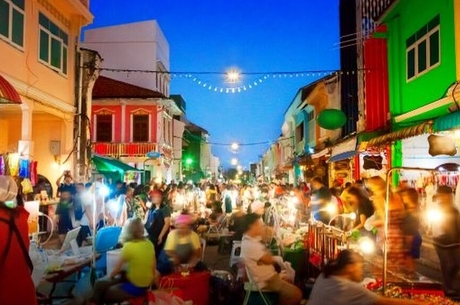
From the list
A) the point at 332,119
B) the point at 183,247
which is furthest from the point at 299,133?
the point at 183,247

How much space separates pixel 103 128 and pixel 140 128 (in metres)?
2.72

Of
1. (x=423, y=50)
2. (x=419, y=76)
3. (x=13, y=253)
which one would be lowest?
(x=13, y=253)

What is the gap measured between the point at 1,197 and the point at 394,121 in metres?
15.2

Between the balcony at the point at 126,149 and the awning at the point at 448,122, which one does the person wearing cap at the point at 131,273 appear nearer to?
the awning at the point at 448,122

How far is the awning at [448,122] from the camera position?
10.5m

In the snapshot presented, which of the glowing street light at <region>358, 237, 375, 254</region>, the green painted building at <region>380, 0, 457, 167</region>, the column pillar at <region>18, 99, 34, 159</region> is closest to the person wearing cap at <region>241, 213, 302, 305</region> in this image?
the glowing street light at <region>358, 237, 375, 254</region>

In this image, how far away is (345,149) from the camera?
73.4 ft

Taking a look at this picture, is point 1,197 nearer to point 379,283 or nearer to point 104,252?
point 379,283

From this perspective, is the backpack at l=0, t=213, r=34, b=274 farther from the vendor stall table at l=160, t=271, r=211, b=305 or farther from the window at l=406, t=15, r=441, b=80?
the window at l=406, t=15, r=441, b=80

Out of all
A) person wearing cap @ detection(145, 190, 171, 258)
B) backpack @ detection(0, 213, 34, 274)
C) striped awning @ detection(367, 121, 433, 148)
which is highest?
striped awning @ detection(367, 121, 433, 148)

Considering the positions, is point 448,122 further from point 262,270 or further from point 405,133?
point 262,270

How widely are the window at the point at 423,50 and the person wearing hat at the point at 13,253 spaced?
40.7 feet

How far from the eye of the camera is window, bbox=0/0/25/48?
14.4 meters

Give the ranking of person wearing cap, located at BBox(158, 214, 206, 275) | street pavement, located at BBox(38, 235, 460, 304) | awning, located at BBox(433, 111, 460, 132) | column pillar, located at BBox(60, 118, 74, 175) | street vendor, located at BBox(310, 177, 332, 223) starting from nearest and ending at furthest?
street pavement, located at BBox(38, 235, 460, 304)
person wearing cap, located at BBox(158, 214, 206, 275)
awning, located at BBox(433, 111, 460, 132)
street vendor, located at BBox(310, 177, 332, 223)
column pillar, located at BBox(60, 118, 74, 175)
